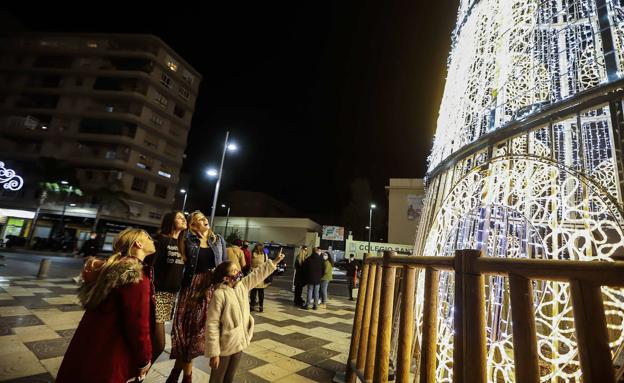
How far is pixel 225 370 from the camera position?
2641mm

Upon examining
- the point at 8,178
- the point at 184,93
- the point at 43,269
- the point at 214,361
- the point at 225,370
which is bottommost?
the point at 43,269

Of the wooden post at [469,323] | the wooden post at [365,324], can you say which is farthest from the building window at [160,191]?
the wooden post at [469,323]

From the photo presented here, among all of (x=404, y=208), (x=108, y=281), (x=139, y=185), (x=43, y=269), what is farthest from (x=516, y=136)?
(x=139, y=185)

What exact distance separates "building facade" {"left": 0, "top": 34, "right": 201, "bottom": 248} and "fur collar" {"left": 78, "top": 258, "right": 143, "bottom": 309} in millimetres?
→ 31383

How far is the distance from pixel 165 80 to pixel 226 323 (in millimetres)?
38843

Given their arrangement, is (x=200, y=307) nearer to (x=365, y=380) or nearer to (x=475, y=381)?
(x=365, y=380)

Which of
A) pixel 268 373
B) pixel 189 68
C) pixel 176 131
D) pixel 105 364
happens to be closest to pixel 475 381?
pixel 105 364

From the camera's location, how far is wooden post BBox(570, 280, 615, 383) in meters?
0.97

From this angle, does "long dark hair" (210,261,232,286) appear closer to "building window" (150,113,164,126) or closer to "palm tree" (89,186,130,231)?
"palm tree" (89,186,130,231)

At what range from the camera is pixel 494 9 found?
3723mm

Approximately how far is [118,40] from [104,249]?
23.5 m

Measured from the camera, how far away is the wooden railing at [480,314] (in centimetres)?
102

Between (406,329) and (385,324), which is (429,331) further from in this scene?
(385,324)

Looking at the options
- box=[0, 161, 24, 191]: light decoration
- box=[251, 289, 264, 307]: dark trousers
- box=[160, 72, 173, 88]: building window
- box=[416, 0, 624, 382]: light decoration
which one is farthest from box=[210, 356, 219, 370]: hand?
box=[160, 72, 173, 88]: building window
